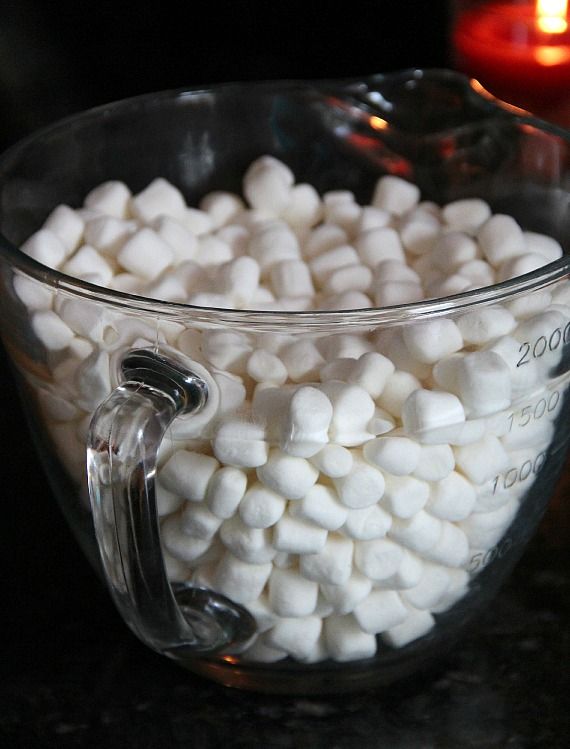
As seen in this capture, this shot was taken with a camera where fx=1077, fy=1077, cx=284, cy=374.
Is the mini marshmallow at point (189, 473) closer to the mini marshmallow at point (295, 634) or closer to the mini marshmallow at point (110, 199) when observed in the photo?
the mini marshmallow at point (295, 634)

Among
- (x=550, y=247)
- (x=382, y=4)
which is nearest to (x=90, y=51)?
(x=382, y=4)

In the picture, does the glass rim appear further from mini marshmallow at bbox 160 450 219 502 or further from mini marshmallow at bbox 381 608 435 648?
mini marshmallow at bbox 381 608 435 648

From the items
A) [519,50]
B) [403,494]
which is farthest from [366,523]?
[519,50]

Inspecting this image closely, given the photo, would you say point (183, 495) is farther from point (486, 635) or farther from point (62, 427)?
point (486, 635)

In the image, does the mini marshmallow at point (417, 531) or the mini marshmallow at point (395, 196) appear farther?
the mini marshmallow at point (395, 196)

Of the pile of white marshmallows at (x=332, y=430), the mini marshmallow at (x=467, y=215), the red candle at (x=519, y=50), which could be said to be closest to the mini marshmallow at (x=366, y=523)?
the pile of white marshmallows at (x=332, y=430)
